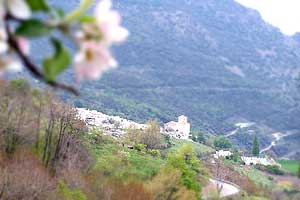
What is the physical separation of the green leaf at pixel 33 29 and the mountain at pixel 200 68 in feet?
201

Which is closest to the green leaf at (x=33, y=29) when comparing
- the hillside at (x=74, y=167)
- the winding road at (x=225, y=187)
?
the hillside at (x=74, y=167)

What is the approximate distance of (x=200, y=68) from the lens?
103500 mm

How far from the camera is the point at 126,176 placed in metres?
27.5

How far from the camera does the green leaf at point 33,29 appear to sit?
0.62 meters

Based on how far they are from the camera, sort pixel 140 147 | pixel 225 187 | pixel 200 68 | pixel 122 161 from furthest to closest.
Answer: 1. pixel 200 68
2. pixel 140 147
3. pixel 122 161
4. pixel 225 187

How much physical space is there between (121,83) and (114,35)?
85398 mm

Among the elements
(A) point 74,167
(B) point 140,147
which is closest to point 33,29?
(A) point 74,167

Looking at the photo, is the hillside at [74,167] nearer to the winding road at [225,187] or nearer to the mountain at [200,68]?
the winding road at [225,187]

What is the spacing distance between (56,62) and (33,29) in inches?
2.0

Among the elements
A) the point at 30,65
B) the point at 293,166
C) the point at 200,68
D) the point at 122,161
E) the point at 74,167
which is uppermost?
the point at 200,68

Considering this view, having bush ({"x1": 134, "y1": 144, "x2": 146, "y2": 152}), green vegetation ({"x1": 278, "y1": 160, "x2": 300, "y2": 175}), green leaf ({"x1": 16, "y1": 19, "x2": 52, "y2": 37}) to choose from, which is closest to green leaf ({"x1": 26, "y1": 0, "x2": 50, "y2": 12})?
green leaf ({"x1": 16, "y1": 19, "x2": 52, "y2": 37})

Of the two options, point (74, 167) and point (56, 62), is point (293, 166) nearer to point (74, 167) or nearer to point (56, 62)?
point (56, 62)

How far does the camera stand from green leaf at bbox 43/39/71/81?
0.64 m

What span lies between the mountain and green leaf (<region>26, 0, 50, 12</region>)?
201ft
